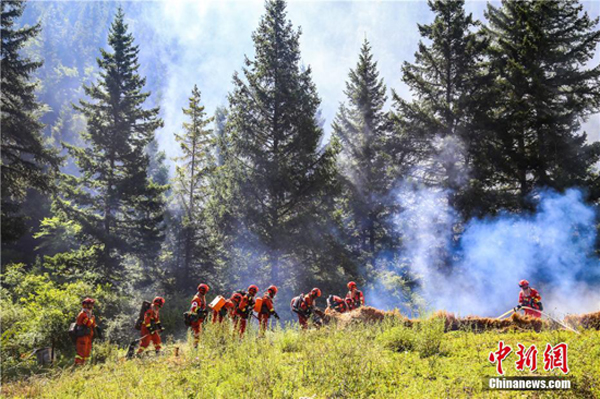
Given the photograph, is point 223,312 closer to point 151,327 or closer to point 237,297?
point 237,297

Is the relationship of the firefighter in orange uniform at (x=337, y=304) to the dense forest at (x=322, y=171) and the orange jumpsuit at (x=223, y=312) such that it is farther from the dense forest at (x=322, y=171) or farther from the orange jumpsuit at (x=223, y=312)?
the dense forest at (x=322, y=171)

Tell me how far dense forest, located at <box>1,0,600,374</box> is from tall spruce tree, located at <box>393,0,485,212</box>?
0.09 m

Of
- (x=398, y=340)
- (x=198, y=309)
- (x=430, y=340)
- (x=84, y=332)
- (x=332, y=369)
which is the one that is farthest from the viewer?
(x=198, y=309)

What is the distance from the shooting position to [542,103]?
18.4 meters

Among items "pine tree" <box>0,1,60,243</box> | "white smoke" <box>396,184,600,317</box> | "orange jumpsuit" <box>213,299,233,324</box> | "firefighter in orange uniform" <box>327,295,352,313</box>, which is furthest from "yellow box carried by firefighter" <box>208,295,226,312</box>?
"white smoke" <box>396,184,600,317</box>

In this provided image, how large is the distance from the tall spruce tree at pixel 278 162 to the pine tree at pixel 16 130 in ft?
31.0

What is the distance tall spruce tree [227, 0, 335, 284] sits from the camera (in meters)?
20.1

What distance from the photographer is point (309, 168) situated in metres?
21.1

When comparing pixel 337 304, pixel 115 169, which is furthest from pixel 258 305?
pixel 115 169

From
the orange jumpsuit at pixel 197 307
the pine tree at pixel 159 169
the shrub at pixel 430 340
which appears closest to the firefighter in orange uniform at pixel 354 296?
the orange jumpsuit at pixel 197 307

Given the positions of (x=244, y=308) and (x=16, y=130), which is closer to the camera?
(x=244, y=308)

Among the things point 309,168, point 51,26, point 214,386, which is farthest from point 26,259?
point 51,26

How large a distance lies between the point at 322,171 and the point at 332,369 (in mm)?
15885

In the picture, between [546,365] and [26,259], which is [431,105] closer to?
[546,365]
